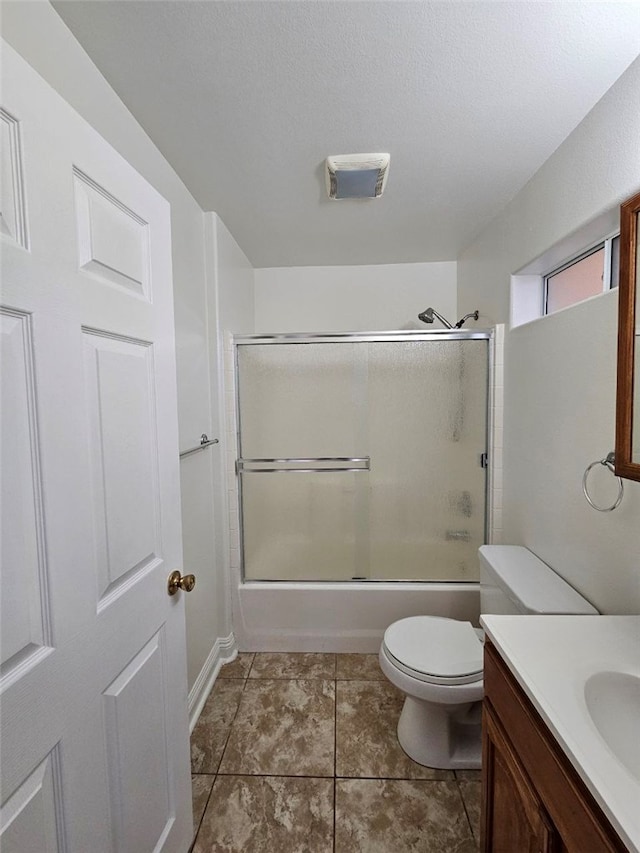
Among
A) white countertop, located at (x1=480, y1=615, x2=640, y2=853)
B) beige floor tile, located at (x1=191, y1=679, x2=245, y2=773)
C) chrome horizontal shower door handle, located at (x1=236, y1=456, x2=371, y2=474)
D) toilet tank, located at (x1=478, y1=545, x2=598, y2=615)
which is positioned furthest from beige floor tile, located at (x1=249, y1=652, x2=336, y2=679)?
white countertop, located at (x1=480, y1=615, x2=640, y2=853)

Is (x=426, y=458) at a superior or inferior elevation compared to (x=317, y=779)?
superior

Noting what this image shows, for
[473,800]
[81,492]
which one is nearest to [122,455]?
[81,492]

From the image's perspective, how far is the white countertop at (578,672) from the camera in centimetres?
57

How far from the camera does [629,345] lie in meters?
0.98

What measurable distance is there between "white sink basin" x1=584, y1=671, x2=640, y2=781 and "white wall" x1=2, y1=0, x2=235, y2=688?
4.68 ft

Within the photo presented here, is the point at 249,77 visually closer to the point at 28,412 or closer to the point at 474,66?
the point at 474,66

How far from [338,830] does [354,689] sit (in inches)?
24.1

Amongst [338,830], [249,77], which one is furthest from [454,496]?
[249,77]

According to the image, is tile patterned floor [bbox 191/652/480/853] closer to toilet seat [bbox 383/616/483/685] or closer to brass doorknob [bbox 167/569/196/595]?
toilet seat [bbox 383/616/483/685]

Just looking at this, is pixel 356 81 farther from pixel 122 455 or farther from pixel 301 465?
pixel 301 465

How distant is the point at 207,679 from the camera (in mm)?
1870

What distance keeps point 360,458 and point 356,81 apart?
5.26 feet

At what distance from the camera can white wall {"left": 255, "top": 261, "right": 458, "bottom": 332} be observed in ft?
8.93

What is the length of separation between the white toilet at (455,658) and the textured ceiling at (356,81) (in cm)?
159
